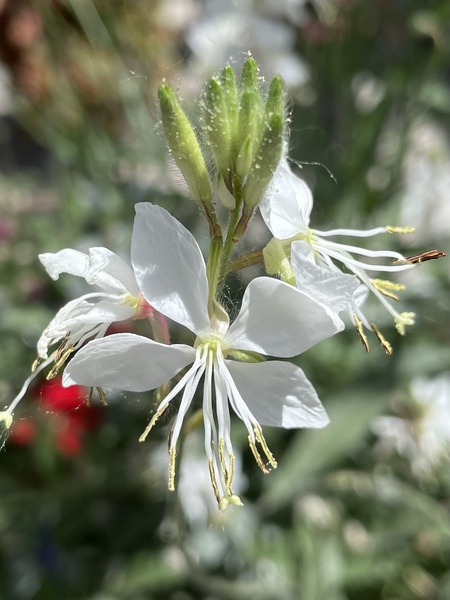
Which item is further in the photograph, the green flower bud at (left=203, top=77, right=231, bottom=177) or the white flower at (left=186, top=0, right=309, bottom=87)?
the white flower at (left=186, top=0, right=309, bottom=87)

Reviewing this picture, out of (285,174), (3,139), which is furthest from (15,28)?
(285,174)

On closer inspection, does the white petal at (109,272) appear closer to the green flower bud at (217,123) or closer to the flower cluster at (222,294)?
the flower cluster at (222,294)

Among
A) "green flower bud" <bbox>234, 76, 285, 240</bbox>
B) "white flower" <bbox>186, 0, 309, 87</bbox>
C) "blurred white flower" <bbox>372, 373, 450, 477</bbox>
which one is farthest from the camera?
"white flower" <bbox>186, 0, 309, 87</bbox>

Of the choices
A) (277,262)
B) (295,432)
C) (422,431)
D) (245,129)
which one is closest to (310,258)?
(277,262)

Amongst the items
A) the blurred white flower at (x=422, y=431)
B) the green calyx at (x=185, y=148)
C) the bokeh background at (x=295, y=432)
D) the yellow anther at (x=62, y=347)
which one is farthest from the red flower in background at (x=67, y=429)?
the green calyx at (x=185, y=148)

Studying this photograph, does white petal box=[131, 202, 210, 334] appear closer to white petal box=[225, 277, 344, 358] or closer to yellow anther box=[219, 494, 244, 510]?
white petal box=[225, 277, 344, 358]

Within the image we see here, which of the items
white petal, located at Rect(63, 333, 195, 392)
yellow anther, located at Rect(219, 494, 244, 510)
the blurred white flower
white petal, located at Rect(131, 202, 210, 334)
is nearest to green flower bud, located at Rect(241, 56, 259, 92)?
white petal, located at Rect(131, 202, 210, 334)
